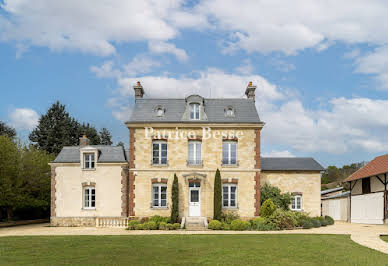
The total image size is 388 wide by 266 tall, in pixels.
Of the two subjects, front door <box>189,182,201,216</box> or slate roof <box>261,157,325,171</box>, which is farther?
slate roof <box>261,157,325,171</box>

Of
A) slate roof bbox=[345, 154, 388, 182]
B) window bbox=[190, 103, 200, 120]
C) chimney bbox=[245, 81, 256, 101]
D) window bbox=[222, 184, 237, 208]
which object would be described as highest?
chimney bbox=[245, 81, 256, 101]

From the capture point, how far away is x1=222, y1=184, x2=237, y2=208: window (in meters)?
26.3

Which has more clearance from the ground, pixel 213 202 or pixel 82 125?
pixel 82 125

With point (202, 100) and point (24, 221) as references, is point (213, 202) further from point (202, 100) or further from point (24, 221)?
point (24, 221)

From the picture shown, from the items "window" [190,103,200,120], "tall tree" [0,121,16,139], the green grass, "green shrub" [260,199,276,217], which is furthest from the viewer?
"tall tree" [0,121,16,139]

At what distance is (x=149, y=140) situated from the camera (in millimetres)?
26656

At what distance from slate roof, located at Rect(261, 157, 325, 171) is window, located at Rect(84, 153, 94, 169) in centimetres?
1259

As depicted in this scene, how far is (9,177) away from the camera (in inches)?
1091

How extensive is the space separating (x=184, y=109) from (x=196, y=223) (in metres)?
8.14

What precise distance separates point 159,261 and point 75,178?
1793 centimetres

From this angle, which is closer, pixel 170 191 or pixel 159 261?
pixel 159 261

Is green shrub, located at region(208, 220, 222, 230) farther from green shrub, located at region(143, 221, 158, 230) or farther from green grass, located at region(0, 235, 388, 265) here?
green grass, located at region(0, 235, 388, 265)

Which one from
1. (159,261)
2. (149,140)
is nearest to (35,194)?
(149,140)

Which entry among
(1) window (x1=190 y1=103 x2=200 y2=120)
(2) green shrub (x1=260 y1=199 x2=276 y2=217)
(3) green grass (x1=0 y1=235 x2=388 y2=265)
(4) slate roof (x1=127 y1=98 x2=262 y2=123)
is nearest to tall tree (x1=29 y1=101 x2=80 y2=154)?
(4) slate roof (x1=127 y1=98 x2=262 y2=123)
